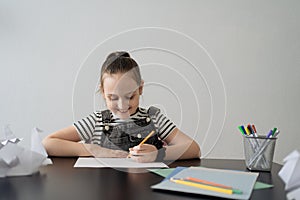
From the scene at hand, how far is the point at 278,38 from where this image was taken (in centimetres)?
182

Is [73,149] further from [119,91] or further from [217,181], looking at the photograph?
[217,181]

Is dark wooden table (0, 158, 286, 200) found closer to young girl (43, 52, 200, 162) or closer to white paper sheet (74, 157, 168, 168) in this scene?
white paper sheet (74, 157, 168, 168)

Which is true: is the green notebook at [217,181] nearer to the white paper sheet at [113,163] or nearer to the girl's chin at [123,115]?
the white paper sheet at [113,163]

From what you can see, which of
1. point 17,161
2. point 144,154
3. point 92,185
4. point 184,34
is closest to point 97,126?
point 144,154

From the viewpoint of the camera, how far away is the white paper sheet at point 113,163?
84 cm

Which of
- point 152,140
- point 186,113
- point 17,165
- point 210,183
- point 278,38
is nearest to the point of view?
point 210,183

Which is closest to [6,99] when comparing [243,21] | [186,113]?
[186,113]

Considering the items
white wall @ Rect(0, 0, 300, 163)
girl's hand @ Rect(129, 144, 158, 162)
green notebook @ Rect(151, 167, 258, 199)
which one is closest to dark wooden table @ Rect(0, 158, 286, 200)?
green notebook @ Rect(151, 167, 258, 199)

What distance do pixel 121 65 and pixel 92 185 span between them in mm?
567

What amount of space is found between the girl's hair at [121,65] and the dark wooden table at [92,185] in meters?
0.35

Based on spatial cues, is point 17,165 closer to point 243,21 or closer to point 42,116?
point 42,116

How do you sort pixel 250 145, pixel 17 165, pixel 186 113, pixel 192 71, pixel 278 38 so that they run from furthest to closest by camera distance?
pixel 278 38 < pixel 186 113 < pixel 192 71 < pixel 250 145 < pixel 17 165

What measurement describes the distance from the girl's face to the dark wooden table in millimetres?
297

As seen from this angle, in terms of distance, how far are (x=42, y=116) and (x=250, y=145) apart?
1302 millimetres
